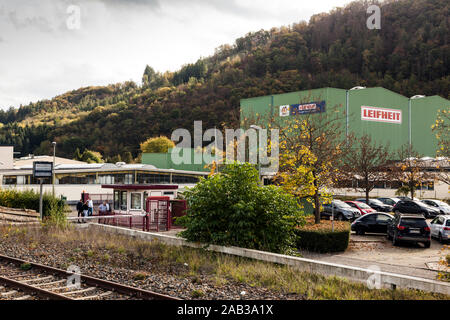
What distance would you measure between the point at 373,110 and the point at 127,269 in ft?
164

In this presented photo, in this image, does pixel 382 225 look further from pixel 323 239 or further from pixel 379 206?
pixel 379 206

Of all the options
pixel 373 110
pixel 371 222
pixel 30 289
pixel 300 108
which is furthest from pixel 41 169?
pixel 373 110

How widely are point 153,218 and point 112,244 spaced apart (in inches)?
336

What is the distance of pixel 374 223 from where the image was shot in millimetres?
22844

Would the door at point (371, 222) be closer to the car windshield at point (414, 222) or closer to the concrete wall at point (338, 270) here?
the car windshield at point (414, 222)

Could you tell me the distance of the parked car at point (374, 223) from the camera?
22.8m

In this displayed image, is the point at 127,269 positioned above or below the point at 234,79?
below

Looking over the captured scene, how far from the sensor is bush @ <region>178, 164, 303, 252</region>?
13.1m

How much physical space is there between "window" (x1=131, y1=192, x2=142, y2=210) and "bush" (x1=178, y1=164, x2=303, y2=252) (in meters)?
12.1

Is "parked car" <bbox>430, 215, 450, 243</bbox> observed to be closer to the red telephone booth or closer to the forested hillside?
the red telephone booth

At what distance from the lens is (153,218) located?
77.5ft

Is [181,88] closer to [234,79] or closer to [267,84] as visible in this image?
[234,79]

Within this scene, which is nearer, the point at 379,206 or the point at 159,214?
the point at 159,214
